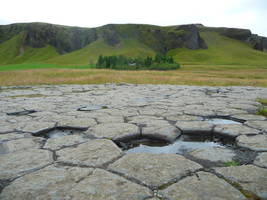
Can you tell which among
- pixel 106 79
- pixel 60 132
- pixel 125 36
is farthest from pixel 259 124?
pixel 125 36

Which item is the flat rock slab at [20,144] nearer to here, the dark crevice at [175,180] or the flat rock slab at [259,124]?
the dark crevice at [175,180]

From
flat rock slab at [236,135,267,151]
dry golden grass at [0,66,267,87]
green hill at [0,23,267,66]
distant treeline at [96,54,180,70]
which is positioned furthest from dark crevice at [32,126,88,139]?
green hill at [0,23,267,66]

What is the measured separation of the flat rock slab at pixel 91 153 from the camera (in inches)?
74.1

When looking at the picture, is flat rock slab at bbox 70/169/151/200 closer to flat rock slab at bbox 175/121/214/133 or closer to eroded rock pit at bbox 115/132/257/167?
eroded rock pit at bbox 115/132/257/167

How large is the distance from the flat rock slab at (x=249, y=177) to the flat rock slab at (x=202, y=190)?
0.31ft

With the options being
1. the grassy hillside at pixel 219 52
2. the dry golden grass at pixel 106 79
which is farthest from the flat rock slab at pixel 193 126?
the grassy hillside at pixel 219 52

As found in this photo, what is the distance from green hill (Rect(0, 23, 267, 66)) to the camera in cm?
11675

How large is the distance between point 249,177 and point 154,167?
0.72 meters

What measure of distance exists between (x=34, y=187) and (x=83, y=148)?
29.1 inches

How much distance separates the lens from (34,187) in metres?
1.48

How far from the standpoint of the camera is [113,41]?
125312mm

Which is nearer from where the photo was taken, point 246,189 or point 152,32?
point 246,189

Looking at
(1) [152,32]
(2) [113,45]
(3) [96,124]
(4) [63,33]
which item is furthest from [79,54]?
(3) [96,124]

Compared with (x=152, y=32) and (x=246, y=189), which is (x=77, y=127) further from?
(x=152, y=32)
